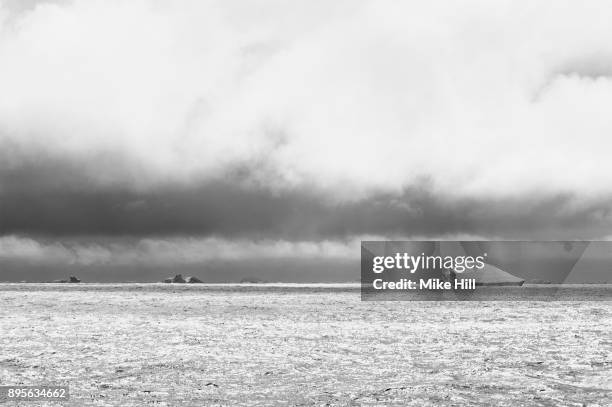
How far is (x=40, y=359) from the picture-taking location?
17.3 meters

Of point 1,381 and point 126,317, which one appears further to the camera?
point 126,317

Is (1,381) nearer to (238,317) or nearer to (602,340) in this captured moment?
(238,317)

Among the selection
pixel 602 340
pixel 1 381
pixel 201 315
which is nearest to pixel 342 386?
pixel 1 381

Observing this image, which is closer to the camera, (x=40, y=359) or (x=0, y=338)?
Result: (x=40, y=359)

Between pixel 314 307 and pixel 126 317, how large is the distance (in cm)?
1128

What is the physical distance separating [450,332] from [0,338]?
16.2m

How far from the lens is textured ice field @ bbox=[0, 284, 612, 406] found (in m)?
13.4

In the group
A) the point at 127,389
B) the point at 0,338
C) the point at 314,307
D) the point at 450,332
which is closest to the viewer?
the point at 127,389

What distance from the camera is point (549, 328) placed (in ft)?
84.1

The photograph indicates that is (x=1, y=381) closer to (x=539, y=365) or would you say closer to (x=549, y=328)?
(x=539, y=365)

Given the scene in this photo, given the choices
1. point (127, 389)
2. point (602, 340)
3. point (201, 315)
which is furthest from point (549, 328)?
point (127, 389)

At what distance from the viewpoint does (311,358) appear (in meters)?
18.0

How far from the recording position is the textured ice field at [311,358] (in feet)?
44.0

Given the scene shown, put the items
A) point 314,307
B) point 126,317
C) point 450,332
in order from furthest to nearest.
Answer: point 314,307, point 126,317, point 450,332
